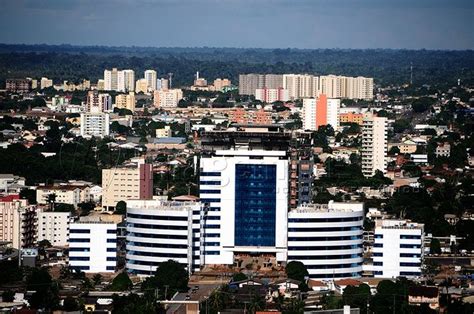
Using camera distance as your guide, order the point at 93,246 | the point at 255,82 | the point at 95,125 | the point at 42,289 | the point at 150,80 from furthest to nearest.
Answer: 1. the point at 150,80
2. the point at 255,82
3. the point at 95,125
4. the point at 93,246
5. the point at 42,289

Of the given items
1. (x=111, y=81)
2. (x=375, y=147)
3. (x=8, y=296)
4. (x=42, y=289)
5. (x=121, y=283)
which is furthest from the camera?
(x=111, y=81)

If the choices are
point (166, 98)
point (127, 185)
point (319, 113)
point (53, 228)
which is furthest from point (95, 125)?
point (53, 228)

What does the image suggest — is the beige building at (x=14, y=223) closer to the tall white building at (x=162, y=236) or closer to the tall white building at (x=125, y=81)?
the tall white building at (x=162, y=236)

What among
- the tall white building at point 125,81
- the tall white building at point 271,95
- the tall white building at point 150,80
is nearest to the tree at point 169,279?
the tall white building at point 271,95

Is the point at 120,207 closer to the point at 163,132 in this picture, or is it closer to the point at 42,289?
the point at 42,289

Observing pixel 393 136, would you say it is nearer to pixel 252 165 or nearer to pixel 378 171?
pixel 378 171

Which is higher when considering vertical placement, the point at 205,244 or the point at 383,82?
the point at 383,82

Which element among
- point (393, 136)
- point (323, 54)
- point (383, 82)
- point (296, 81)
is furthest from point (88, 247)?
point (323, 54)
